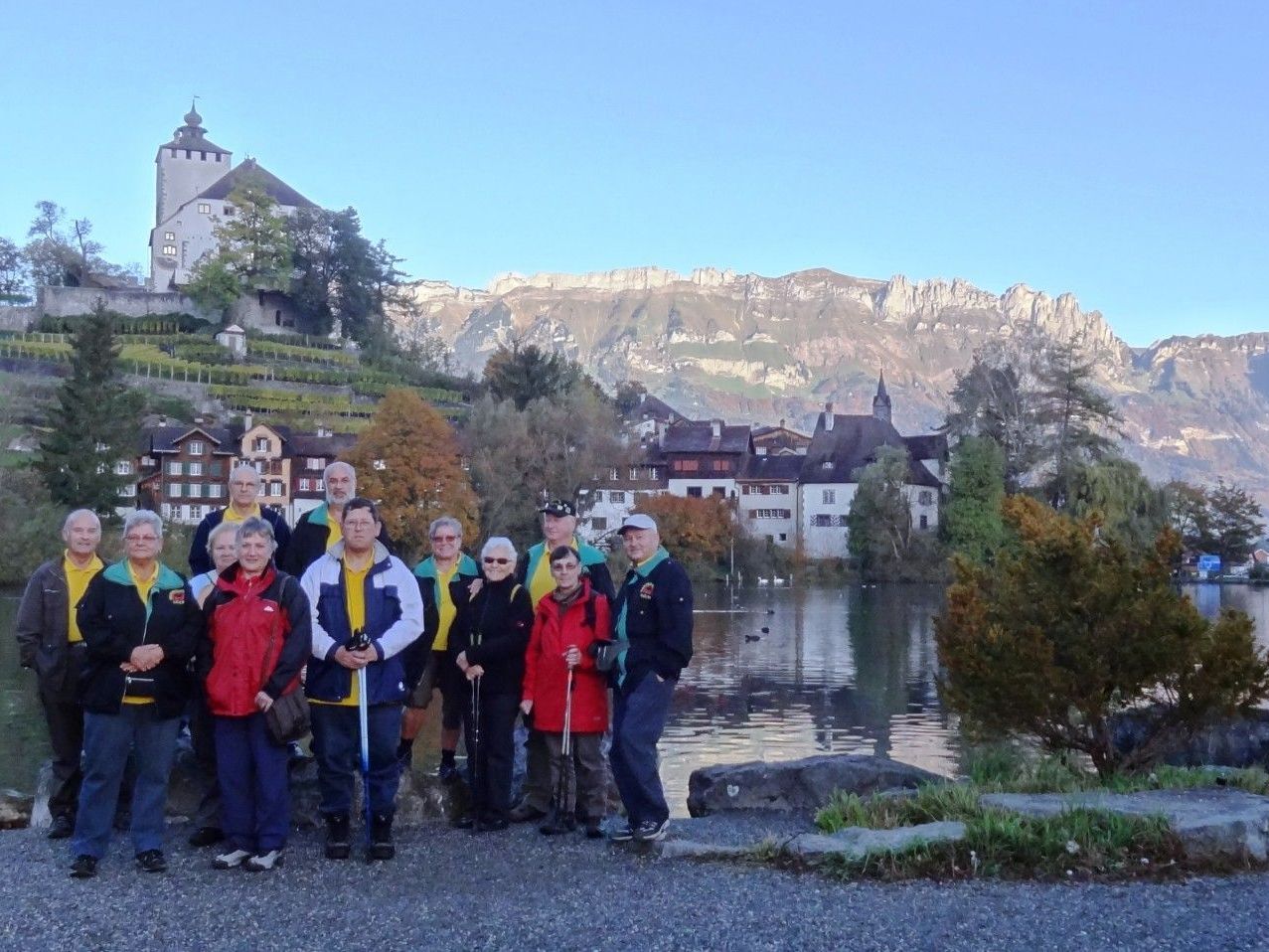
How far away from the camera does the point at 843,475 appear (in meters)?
88.6

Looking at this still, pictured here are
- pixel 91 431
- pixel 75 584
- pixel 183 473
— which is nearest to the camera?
pixel 75 584

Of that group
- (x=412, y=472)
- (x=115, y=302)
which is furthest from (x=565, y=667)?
(x=115, y=302)

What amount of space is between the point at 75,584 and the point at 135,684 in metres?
1.11

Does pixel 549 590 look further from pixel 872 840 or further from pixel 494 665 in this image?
pixel 872 840

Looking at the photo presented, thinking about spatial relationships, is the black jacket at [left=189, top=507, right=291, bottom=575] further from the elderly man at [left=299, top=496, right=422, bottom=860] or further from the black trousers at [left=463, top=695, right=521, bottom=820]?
the black trousers at [left=463, top=695, right=521, bottom=820]

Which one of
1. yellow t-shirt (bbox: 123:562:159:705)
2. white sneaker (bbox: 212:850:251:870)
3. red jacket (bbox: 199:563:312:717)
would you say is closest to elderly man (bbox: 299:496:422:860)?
red jacket (bbox: 199:563:312:717)

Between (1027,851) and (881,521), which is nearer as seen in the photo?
(1027,851)

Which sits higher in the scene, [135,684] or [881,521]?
[135,684]

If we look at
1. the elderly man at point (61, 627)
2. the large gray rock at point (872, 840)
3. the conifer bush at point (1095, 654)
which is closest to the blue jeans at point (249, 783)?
the elderly man at point (61, 627)

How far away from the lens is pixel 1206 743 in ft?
43.4

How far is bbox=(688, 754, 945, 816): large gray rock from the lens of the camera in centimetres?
1045

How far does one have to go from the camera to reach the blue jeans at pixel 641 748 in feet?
26.8

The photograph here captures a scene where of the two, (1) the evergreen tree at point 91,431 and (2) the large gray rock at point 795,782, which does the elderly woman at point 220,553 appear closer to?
(2) the large gray rock at point 795,782

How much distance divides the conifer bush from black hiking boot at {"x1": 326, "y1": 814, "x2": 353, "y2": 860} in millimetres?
6262
